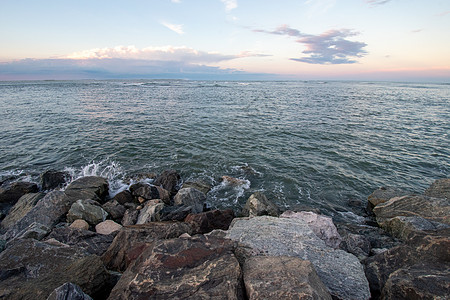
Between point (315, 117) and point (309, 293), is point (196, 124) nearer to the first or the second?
point (315, 117)

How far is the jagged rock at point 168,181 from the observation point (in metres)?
13.1

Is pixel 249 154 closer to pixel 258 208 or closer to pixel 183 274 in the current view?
pixel 258 208

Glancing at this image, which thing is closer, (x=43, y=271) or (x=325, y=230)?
(x=43, y=271)

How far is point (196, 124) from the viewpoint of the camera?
1110 inches

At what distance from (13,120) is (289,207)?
3716 centimetres

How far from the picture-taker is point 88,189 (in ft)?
39.4

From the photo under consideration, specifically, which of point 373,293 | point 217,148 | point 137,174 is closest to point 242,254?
point 373,293

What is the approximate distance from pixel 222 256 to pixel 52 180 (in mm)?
13879

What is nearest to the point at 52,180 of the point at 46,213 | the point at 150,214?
the point at 46,213

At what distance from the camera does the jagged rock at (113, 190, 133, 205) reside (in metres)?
11.8

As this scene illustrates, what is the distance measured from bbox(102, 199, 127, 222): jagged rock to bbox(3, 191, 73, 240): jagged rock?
1852mm

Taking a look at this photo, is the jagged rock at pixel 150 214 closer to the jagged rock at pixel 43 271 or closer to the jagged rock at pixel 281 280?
the jagged rock at pixel 43 271

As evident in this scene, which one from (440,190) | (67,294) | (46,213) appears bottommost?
(46,213)

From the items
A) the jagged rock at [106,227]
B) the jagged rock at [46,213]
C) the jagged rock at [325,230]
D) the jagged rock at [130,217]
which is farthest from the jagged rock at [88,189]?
the jagged rock at [325,230]
